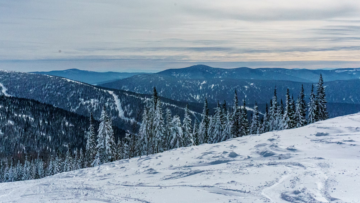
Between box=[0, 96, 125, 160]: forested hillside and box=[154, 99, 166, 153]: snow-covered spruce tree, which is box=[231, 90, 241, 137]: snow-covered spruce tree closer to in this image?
box=[154, 99, 166, 153]: snow-covered spruce tree

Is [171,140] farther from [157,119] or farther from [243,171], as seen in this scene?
[243,171]

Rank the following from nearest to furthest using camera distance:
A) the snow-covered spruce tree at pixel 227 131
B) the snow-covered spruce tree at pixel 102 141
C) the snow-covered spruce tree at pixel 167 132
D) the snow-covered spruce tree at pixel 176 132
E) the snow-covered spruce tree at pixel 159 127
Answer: the snow-covered spruce tree at pixel 159 127 < the snow-covered spruce tree at pixel 102 141 < the snow-covered spruce tree at pixel 176 132 < the snow-covered spruce tree at pixel 167 132 < the snow-covered spruce tree at pixel 227 131

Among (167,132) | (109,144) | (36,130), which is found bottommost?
(36,130)

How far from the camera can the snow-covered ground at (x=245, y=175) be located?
1270 cm

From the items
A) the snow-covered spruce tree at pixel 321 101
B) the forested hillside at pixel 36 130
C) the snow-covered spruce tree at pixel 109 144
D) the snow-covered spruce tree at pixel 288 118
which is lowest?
the forested hillside at pixel 36 130

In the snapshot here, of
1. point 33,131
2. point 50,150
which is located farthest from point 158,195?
point 33,131

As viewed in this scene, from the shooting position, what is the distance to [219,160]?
22672 mm

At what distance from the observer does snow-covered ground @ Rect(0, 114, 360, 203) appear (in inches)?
500

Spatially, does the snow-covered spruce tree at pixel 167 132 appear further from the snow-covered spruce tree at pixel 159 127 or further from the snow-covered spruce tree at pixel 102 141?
the snow-covered spruce tree at pixel 102 141

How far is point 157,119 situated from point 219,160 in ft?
70.6

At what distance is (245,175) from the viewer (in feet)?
53.5

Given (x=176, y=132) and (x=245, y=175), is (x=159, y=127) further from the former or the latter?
(x=245, y=175)

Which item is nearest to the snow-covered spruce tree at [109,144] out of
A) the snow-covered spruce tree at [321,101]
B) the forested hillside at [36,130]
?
the snow-covered spruce tree at [321,101]

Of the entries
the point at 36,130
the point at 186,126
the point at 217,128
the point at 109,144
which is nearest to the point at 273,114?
the point at 217,128
